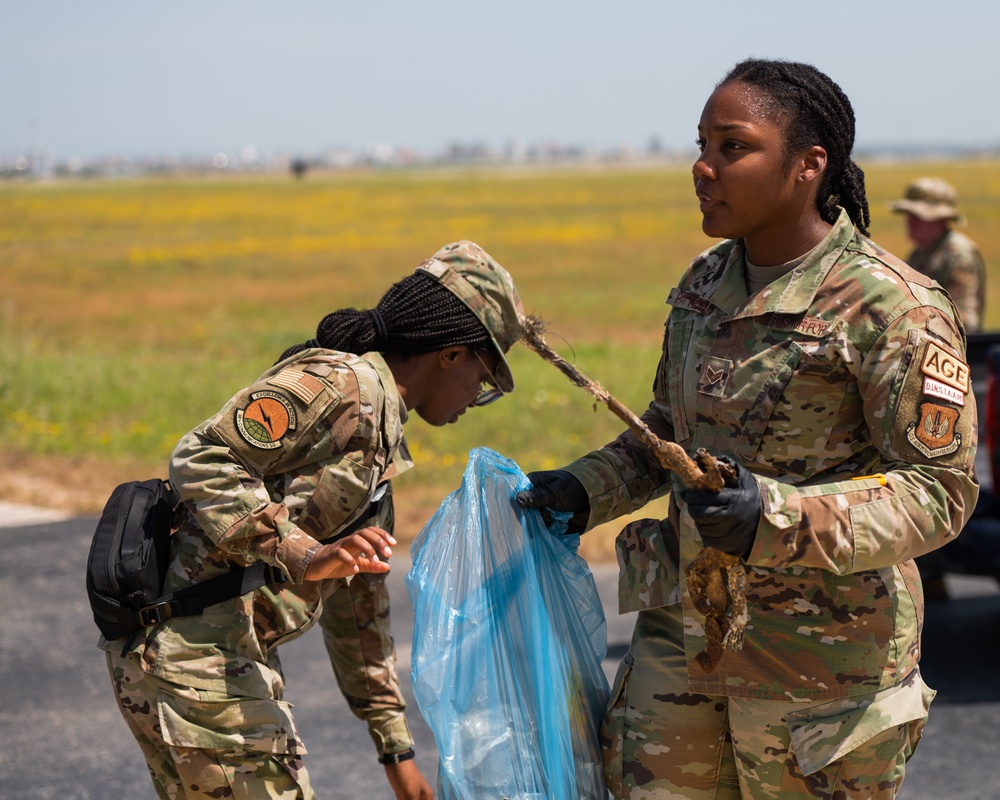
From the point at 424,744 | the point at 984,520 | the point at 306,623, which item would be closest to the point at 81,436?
the point at 424,744

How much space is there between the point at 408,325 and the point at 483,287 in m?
0.19

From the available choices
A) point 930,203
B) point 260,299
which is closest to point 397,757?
point 930,203

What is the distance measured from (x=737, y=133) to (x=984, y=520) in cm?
326

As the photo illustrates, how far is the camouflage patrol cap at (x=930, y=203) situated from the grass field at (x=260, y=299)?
530 millimetres

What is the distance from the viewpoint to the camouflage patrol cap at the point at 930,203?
8094mm

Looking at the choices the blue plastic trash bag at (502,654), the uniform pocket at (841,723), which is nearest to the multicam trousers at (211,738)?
the blue plastic trash bag at (502,654)

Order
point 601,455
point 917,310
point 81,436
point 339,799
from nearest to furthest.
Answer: point 917,310, point 601,455, point 339,799, point 81,436

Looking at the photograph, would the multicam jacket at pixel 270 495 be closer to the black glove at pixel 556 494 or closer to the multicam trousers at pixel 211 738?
the multicam trousers at pixel 211 738

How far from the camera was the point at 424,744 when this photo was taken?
449 cm

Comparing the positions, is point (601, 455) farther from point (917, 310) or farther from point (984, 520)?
point (984, 520)

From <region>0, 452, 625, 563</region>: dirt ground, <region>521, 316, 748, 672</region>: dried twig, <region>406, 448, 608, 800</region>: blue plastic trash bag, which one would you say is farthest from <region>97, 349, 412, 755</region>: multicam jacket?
<region>0, 452, 625, 563</region>: dirt ground

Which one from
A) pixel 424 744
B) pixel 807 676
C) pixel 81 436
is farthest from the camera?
pixel 81 436

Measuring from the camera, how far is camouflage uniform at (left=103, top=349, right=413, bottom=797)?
251 cm

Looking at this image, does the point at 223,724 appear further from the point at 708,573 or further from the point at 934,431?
the point at 934,431
